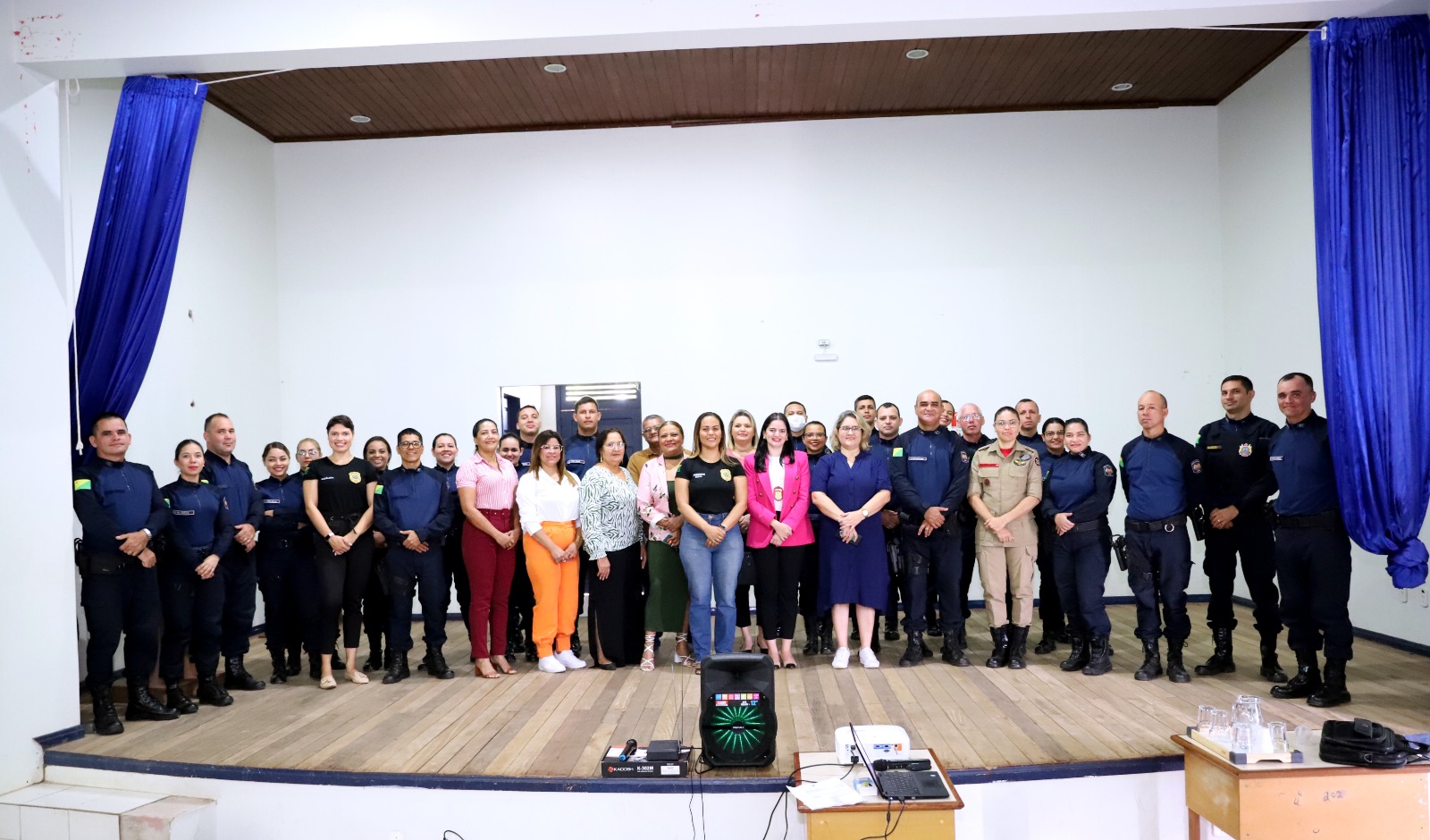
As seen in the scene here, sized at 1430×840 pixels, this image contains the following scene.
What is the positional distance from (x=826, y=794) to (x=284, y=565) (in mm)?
3809

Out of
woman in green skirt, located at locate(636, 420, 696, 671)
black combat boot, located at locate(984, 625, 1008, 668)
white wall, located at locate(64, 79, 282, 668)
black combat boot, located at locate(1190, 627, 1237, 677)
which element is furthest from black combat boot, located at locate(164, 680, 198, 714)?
black combat boot, located at locate(1190, 627, 1237, 677)

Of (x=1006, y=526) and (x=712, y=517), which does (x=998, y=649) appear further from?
(x=712, y=517)

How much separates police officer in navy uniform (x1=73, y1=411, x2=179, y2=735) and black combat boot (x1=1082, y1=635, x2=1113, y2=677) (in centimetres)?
485

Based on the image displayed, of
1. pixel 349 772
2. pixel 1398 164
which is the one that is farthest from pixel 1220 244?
pixel 349 772

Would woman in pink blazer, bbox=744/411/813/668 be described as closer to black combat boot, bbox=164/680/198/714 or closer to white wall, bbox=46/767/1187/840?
white wall, bbox=46/767/1187/840

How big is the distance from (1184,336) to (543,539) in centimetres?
544

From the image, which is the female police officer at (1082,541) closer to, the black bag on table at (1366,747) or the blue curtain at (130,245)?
the black bag on table at (1366,747)

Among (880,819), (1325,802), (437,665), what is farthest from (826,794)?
(437,665)

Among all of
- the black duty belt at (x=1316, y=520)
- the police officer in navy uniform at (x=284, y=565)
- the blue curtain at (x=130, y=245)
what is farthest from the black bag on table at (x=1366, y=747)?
the blue curtain at (x=130, y=245)

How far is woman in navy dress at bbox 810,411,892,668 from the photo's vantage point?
5.60 metres

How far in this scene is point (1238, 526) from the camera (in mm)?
5285

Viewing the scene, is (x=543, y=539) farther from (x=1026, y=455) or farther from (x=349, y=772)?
(x=1026, y=455)

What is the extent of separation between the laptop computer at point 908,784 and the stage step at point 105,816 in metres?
2.67

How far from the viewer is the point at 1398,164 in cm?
436
